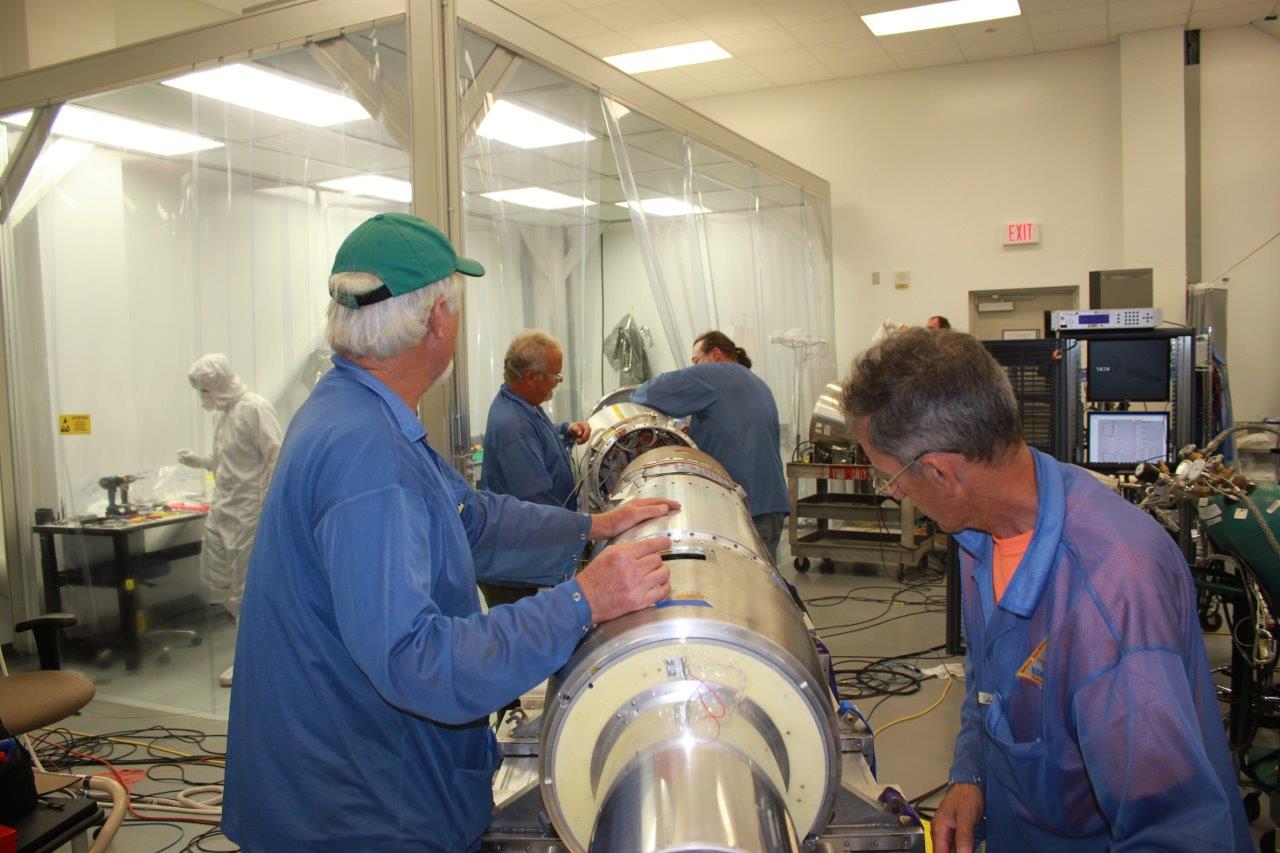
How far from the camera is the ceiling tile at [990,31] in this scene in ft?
19.6

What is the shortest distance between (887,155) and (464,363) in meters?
5.21

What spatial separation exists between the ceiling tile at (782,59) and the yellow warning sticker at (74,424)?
4949mm

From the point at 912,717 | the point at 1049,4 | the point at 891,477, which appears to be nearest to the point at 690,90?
the point at 1049,4

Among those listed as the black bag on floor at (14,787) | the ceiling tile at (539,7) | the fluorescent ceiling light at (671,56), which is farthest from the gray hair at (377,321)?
the fluorescent ceiling light at (671,56)

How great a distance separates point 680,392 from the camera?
349 cm

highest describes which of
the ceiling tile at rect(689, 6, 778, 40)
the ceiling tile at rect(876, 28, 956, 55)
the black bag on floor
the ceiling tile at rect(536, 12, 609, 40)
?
the ceiling tile at rect(536, 12, 609, 40)

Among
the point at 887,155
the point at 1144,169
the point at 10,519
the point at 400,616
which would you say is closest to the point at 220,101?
the point at 10,519

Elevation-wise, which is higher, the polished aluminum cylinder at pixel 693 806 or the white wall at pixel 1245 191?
the white wall at pixel 1245 191

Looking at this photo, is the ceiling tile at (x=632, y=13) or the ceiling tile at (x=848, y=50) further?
the ceiling tile at (x=848, y=50)

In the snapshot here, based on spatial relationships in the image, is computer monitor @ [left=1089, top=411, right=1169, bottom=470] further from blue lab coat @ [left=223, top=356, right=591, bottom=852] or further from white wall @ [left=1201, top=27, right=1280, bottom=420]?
white wall @ [left=1201, top=27, right=1280, bottom=420]

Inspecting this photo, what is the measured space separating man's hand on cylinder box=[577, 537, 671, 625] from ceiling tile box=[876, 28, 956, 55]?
6.02 metres

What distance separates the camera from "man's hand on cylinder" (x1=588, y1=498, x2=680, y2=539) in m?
1.53

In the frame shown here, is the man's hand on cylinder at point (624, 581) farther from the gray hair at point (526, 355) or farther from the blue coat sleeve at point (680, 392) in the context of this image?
the blue coat sleeve at point (680, 392)

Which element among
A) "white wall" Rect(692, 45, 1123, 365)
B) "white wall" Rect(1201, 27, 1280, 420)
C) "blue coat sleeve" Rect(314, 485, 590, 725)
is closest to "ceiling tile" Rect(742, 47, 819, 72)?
"white wall" Rect(692, 45, 1123, 365)
